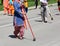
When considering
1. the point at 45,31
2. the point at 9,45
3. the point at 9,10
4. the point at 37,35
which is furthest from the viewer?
the point at 9,10

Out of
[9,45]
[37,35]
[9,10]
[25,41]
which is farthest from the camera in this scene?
[9,10]

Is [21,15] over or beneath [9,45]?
over

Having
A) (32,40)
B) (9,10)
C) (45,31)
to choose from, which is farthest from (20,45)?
(9,10)

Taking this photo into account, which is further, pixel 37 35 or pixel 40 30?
pixel 40 30

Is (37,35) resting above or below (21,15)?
below

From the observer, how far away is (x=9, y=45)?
36.6 ft

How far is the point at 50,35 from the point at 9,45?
2865 millimetres

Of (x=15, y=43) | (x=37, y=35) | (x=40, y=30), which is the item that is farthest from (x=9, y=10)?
(x=15, y=43)

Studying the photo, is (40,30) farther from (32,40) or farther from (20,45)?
(20,45)

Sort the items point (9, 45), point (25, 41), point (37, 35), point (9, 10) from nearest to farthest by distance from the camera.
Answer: point (9, 45), point (25, 41), point (37, 35), point (9, 10)

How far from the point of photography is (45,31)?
577 inches

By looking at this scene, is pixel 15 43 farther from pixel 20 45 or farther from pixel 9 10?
pixel 9 10

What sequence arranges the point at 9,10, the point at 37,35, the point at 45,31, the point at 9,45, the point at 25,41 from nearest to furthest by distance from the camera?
1. the point at 9,45
2. the point at 25,41
3. the point at 37,35
4. the point at 45,31
5. the point at 9,10

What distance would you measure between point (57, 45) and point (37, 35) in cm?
228
